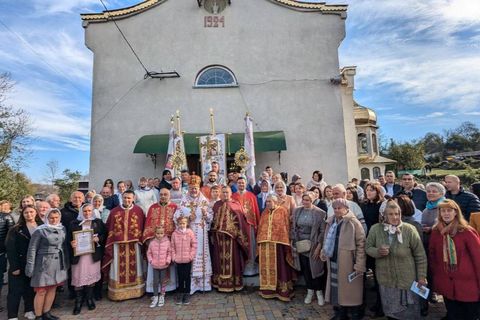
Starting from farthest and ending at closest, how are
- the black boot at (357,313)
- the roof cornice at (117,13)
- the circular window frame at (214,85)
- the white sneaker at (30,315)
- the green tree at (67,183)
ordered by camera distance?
the green tree at (67,183)
the roof cornice at (117,13)
the circular window frame at (214,85)
the white sneaker at (30,315)
the black boot at (357,313)

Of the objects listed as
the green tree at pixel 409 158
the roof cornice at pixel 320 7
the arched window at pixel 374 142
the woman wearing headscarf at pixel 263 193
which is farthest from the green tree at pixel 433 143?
the woman wearing headscarf at pixel 263 193

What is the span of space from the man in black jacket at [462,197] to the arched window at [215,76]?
8419 mm

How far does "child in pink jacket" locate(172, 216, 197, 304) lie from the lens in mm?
5152

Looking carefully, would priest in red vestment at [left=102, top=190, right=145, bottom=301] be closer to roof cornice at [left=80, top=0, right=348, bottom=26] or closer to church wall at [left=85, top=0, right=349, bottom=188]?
church wall at [left=85, top=0, right=349, bottom=188]

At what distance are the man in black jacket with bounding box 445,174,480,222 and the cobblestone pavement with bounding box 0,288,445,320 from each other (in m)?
1.64

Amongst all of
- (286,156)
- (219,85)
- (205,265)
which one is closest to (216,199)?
(205,265)

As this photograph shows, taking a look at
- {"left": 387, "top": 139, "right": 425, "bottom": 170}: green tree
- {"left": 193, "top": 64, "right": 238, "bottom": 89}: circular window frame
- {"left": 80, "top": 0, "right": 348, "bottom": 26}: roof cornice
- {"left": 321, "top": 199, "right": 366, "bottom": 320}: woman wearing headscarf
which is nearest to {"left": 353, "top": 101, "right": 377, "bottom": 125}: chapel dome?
{"left": 387, "top": 139, "right": 425, "bottom": 170}: green tree

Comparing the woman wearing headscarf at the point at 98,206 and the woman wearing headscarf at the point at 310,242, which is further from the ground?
the woman wearing headscarf at the point at 98,206

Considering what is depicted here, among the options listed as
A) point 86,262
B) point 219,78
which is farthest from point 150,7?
point 86,262

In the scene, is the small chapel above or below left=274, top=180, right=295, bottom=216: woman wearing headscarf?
above

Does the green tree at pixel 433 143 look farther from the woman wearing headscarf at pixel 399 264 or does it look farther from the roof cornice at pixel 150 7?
the woman wearing headscarf at pixel 399 264

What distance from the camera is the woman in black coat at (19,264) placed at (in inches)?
180

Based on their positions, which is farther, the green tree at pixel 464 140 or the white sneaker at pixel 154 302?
the green tree at pixel 464 140

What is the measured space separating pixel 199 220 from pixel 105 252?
1737 millimetres
